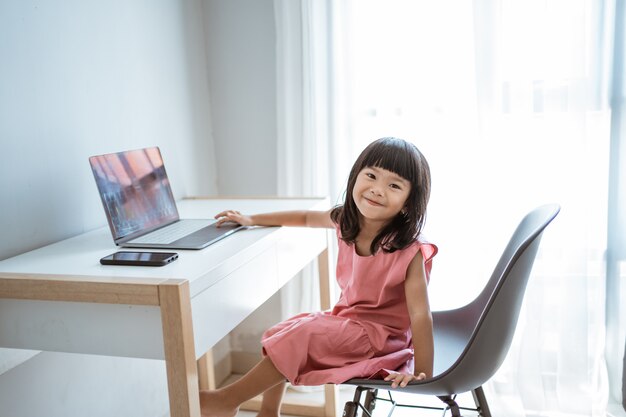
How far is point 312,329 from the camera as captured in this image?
4.76ft

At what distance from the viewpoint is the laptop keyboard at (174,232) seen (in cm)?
152

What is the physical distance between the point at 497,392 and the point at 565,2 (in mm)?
1318

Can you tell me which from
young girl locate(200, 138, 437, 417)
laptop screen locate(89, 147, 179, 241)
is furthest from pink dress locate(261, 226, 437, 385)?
laptop screen locate(89, 147, 179, 241)

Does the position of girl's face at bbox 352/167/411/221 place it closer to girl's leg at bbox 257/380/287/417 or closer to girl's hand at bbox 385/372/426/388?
girl's hand at bbox 385/372/426/388

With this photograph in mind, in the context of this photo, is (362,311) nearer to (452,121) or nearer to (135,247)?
(135,247)

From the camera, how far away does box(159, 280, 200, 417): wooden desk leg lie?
1.11m

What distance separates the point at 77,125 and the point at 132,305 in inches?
28.2

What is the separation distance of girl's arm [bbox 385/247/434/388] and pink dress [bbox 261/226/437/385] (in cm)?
2

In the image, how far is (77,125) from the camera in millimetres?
1671

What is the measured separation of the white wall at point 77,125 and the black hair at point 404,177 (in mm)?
759

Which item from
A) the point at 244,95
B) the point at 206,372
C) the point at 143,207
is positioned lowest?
the point at 206,372

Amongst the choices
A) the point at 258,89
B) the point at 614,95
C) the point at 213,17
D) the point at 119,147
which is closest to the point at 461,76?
the point at 614,95

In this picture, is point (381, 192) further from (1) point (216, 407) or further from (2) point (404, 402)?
(2) point (404, 402)

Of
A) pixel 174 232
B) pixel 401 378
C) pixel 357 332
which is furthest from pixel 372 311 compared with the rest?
pixel 174 232
